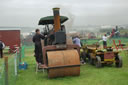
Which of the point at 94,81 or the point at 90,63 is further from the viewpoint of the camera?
the point at 90,63

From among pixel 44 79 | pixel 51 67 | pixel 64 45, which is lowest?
pixel 44 79

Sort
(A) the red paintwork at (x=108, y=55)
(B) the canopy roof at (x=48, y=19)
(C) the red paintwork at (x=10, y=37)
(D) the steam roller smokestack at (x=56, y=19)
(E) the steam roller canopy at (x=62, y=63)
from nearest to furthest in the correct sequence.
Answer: (E) the steam roller canopy at (x=62, y=63), (D) the steam roller smokestack at (x=56, y=19), (B) the canopy roof at (x=48, y=19), (A) the red paintwork at (x=108, y=55), (C) the red paintwork at (x=10, y=37)

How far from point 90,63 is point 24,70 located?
334 centimetres

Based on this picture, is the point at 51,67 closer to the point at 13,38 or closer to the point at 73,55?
the point at 73,55

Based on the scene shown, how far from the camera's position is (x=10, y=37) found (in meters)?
21.3

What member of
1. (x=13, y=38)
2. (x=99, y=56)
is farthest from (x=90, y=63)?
(x=13, y=38)

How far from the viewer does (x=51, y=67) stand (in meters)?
7.17

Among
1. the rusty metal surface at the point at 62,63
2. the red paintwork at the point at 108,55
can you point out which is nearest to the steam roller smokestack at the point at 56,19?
the rusty metal surface at the point at 62,63

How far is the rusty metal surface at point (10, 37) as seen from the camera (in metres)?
21.3

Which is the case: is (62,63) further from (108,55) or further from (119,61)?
(119,61)

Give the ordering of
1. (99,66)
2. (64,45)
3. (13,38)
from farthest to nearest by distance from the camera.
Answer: (13,38) < (99,66) < (64,45)

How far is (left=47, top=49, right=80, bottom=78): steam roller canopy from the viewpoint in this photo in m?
7.22

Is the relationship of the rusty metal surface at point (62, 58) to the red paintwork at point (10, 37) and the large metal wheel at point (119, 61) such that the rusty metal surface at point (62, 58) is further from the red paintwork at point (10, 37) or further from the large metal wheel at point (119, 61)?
the red paintwork at point (10, 37)

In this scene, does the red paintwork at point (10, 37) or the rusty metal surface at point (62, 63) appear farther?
the red paintwork at point (10, 37)
